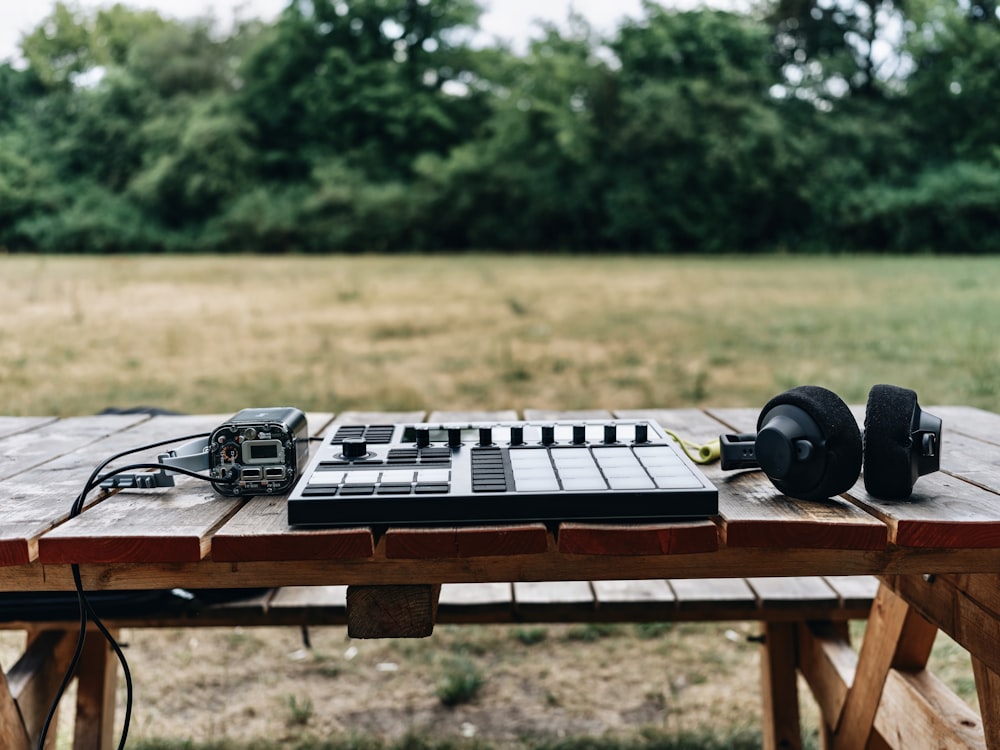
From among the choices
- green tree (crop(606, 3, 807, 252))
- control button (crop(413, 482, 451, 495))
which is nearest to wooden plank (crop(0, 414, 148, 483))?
control button (crop(413, 482, 451, 495))

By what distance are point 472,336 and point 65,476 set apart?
5.17 m

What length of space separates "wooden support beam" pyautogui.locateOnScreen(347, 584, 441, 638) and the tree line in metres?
6.54

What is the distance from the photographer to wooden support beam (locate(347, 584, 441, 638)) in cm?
110

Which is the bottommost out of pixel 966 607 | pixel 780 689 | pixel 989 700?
pixel 780 689

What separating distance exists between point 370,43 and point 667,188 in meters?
4.23

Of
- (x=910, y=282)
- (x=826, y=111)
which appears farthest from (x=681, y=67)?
(x=910, y=282)

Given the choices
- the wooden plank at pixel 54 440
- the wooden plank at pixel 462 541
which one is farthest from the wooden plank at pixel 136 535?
the wooden plank at pixel 54 440

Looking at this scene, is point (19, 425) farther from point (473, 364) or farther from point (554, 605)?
point (473, 364)

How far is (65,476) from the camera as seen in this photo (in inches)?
52.9

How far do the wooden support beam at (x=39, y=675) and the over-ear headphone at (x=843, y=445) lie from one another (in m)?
1.38

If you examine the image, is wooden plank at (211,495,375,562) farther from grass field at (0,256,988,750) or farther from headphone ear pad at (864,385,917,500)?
grass field at (0,256,988,750)

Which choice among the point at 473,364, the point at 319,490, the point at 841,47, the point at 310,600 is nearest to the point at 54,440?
the point at 310,600

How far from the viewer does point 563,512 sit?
3.40 ft

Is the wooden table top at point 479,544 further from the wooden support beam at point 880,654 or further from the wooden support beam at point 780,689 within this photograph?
the wooden support beam at point 780,689
